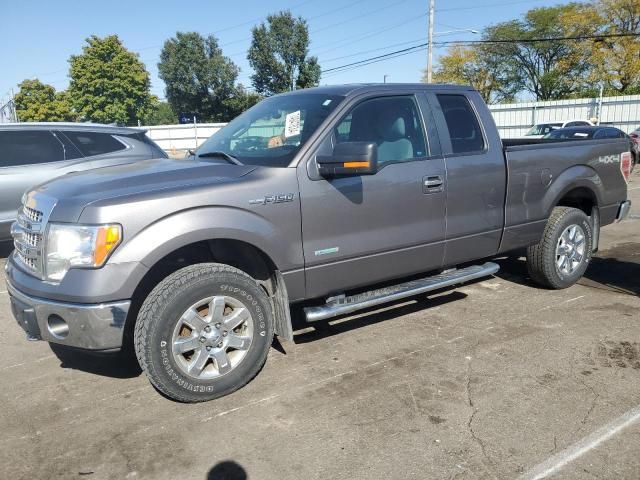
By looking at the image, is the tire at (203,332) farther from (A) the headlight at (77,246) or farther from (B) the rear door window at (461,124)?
(B) the rear door window at (461,124)

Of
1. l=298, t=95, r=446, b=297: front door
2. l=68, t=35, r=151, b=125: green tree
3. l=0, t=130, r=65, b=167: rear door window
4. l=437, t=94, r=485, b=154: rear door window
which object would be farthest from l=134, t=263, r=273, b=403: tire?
l=68, t=35, r=151, b=125: green tree

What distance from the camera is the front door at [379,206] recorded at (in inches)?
144

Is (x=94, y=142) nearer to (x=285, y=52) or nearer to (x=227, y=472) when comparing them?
(x=227, y=472)

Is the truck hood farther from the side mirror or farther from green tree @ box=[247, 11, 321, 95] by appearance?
green tree @ box=[247, 11, 321, 95]

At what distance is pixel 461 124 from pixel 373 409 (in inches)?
99.6

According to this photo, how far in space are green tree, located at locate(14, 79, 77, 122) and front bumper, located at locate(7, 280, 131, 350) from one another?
63.5m

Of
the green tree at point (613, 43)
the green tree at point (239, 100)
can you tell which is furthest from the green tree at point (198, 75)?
the green tree at point (613, 43)

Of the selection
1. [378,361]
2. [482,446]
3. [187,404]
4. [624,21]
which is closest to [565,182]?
[378,361]

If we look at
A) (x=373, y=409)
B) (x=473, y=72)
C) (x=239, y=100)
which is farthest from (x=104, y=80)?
(x=373, y=409)

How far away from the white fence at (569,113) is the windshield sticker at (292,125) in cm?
2489

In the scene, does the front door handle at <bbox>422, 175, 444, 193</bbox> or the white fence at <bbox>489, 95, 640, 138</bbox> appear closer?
the front door handle at <bbox>422, 175, 444, 193</bbox>

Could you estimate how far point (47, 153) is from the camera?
22.4 ft

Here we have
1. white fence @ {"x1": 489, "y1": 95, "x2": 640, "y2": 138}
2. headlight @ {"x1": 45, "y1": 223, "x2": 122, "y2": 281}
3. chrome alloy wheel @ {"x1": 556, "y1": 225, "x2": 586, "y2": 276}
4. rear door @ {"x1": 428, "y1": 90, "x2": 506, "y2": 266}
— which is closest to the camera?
headlight @ {"x1": 45, "y1": 223, "x2": 122, "y2": 281}

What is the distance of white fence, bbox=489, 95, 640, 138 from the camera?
1045 inches
